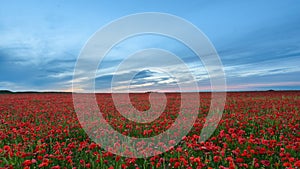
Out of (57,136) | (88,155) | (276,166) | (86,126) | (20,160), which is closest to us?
(276,166)

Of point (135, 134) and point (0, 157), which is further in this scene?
point (135, 134)

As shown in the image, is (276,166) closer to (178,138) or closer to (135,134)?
(178,138)

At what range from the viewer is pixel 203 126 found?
29.4ft

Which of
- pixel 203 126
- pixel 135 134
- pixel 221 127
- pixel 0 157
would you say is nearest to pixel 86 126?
pixel 135 134

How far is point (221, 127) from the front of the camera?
9.10 m

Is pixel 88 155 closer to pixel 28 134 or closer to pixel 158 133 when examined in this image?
pixel 158 133

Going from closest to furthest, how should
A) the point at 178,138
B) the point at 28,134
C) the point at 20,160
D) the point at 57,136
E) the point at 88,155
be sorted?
1. the point at 20,160
2. the point at 88,155
3. the point at 178,138
4. the point at 57,136
5. the point at 28,134

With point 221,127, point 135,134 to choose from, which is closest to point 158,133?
point 135,134

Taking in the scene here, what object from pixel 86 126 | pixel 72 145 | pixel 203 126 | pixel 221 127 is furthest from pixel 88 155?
pixel 221 127

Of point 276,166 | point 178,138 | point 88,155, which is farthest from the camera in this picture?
point 178,138

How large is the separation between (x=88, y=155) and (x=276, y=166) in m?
4.49

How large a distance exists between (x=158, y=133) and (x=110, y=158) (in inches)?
110

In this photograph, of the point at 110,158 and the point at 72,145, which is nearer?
the point at 110,158

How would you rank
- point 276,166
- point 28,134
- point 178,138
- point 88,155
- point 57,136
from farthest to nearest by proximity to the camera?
point 28,134
point 57,136
point 178,138
point 88,155
point 276,166
